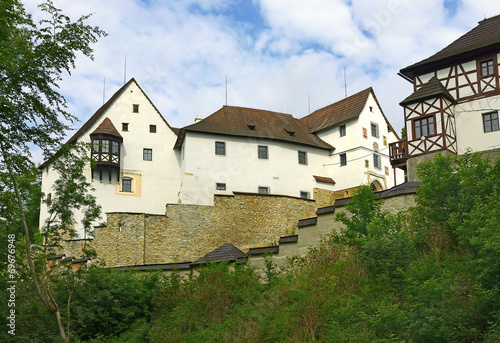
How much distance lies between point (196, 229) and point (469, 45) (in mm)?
15916

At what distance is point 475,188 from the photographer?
14000 mm

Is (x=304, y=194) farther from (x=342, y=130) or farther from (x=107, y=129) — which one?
(x=107, y=129)

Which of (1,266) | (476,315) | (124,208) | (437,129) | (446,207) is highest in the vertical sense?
(437,129)

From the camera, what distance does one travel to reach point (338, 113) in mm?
40531

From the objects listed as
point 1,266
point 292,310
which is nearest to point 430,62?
point 292,310

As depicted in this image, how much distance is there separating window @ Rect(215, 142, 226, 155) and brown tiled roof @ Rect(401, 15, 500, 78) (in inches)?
468

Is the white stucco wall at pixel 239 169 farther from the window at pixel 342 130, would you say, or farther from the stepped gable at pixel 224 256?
the stepped gable at pixel 224 256

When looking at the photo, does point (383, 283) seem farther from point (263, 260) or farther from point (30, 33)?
point (30, 33)

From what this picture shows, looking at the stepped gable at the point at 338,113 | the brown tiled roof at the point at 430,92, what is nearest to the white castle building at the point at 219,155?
the stepped gable at the point at 338,113

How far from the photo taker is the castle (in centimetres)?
2691

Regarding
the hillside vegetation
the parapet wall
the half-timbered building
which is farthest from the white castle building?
the hillside vegetation

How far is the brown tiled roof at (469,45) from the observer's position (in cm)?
2643

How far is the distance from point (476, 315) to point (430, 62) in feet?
63.1

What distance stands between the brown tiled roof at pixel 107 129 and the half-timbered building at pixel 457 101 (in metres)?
17.4
